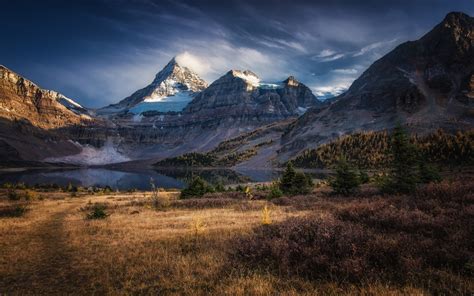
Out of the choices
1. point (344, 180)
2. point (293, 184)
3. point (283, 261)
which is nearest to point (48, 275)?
point (283, 261)

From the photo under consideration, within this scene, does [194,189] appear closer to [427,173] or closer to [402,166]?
[402,166]

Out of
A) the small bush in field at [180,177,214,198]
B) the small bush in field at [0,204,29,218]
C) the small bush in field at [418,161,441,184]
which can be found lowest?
the small bush in field at [180,177,214,198]

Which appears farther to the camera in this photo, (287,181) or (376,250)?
(287,181)

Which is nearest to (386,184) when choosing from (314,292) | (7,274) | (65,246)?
(314,292)

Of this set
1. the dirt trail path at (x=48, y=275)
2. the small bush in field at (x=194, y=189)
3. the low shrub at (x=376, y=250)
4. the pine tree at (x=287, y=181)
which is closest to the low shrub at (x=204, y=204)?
the pine tree at (x=287, y=181)

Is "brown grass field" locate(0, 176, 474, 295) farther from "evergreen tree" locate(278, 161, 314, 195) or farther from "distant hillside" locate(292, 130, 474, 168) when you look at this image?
"distant hillside" locate(292, 130, 474, 168)

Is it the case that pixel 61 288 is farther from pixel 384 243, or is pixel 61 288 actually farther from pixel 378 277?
pixel 384 243

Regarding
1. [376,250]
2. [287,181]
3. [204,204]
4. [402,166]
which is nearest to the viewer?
[376,250]

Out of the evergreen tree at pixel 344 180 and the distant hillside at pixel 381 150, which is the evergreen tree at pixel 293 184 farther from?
the distant hillside at pixel 381 150

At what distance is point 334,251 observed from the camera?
26.6 ft

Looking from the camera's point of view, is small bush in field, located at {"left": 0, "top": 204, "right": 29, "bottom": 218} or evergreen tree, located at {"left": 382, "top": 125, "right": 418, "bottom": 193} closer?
small bush in field, located at {"left": 0, "top": 204, "right": 29, "bottom": 218}

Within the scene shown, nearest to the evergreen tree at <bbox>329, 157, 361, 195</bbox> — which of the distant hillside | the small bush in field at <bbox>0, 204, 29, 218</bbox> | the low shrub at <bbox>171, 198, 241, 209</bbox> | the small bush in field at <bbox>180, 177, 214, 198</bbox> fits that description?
the low shrub at <bbox>171, 198, 241, 209</bbox>

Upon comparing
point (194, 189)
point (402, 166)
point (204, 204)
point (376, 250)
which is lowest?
point (194, 189)

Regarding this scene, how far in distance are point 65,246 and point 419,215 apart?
15.1 meters
